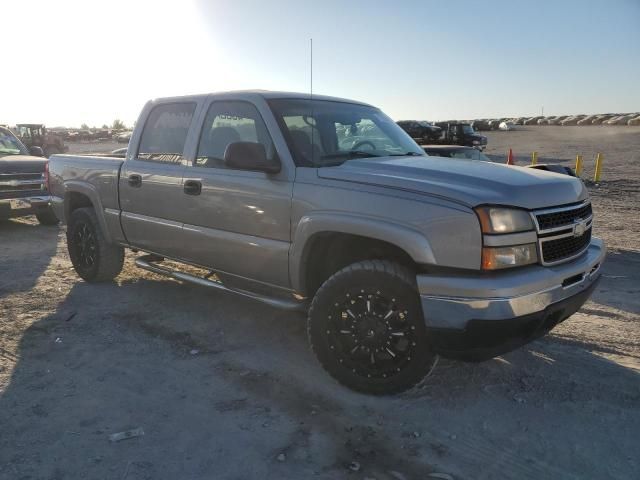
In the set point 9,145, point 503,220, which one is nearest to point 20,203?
point 9,145

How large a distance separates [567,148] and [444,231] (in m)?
28.0

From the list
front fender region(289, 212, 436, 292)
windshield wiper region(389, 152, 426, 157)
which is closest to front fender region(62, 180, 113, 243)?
front fender region(289, 212, 436, 292)

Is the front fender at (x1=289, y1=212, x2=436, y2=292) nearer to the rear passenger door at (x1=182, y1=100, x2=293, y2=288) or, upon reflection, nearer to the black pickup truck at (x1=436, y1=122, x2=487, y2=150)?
the rear passenger door at (x1=182, y1=100, x2=293, y2=288)

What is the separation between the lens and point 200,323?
4.66m

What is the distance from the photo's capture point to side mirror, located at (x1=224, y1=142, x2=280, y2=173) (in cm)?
353

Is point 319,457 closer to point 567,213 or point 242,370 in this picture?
point 242,370

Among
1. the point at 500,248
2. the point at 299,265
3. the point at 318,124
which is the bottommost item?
the point at 299,265

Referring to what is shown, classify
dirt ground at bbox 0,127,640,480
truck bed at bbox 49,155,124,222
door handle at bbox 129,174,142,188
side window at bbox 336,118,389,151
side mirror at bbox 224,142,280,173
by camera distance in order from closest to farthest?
1. dirt ground at bbox 0,127,640,480
2. side mirror at bbox 224,142,280,173
3. side window at bbox 336,118,389,151
4. door handle at bbox 129,174,142,188
5. truck bed at bbox 49,155,124,222

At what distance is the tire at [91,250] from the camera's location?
557cm

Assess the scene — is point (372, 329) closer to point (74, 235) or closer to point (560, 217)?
point (560, 217)

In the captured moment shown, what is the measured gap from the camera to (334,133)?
4113 millimetres

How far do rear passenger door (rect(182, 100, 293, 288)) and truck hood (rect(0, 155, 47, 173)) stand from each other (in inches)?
238

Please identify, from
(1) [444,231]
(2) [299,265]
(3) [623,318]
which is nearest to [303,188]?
(2) [299,265]

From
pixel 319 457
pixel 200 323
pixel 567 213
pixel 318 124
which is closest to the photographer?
pixel 319 457
